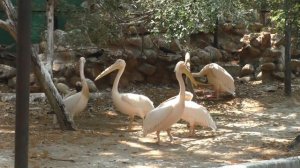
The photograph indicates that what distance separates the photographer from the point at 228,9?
888cm

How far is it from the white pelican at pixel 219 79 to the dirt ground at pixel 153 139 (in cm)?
35

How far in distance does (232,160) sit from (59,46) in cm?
725

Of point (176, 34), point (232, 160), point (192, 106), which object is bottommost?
point (232, 160)

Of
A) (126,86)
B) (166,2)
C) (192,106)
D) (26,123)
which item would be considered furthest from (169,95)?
(26,123)

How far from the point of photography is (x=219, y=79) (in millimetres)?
12250

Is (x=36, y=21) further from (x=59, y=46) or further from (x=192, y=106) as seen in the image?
(x=192, y=106)

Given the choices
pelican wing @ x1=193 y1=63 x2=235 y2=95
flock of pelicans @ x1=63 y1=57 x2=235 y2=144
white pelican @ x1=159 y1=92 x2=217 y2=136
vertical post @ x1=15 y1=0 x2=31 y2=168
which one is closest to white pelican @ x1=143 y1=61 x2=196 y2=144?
flock of pelicans @ x1=63 y1=57 x2=235 y2=144

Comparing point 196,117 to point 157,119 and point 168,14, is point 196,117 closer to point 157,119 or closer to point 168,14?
point 157,119

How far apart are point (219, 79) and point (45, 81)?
489 cm

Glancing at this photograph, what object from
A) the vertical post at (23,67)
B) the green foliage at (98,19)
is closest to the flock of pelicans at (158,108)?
the green foliage at (98,19)

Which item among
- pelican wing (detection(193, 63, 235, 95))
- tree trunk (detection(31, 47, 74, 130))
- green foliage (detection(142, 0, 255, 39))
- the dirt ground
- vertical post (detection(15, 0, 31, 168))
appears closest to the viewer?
vertical post (detection(15, 0, 31, 168))

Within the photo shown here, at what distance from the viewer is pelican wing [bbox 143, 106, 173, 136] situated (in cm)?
766

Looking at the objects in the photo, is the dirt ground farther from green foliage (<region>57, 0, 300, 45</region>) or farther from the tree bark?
green foliage (<region>57, 0, 300, 45</region>)

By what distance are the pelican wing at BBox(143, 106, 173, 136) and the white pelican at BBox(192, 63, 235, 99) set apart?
4592 mm
